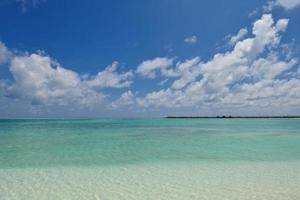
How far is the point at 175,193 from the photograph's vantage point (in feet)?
17.6

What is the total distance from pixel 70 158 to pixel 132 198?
5.62m

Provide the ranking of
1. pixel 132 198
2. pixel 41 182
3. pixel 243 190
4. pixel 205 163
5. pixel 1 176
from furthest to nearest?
pixel 205 163 < pixel 1 176 < pixel 41 182 < pixel 243 190 < pixel 132 198

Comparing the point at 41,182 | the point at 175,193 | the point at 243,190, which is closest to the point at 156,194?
the point at 175,193

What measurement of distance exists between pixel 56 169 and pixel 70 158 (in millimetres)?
2176

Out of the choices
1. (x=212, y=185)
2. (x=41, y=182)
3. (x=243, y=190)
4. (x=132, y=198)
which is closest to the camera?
(x=132, y=198)

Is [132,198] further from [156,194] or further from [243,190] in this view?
[243,190]

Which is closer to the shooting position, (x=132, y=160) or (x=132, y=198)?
(x=132, y=198)

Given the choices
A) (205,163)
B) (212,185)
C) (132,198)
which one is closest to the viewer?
(132,198)

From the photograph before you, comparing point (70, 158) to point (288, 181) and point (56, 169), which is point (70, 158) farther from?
point (288, 181)

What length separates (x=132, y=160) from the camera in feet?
30.9

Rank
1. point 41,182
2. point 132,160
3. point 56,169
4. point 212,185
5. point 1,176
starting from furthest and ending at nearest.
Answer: point 132,160, point 56,169, point 1,176, point 41,182, point 212,185

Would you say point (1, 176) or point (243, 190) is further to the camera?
point (1, 176)

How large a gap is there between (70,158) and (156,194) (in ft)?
18.8

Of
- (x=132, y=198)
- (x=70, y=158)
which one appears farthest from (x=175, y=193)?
(x=70, y=158)
